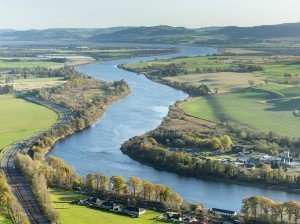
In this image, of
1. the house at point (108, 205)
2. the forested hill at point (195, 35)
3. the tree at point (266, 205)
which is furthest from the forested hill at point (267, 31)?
the house at point (108, 205)

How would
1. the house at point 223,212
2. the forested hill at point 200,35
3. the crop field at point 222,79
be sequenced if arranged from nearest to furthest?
the house at point 223,212 → the crop field at point 222,79 → the forested hill at point 200,35

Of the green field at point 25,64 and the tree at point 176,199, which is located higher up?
the green field at point 25,64

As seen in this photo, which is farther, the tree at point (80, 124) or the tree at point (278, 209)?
the tree at point (80, 124)

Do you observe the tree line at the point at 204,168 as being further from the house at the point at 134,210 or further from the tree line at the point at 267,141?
the house at the point at 134,210

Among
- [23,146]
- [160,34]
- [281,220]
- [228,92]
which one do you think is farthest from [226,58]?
[160,34]

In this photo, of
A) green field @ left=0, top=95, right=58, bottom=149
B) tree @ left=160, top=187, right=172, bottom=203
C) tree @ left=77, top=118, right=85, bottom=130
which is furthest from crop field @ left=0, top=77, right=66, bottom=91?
tree @ left=160, top=187, right=172, bottom=203

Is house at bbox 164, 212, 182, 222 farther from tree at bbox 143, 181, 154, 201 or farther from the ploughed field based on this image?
the ploughed field
